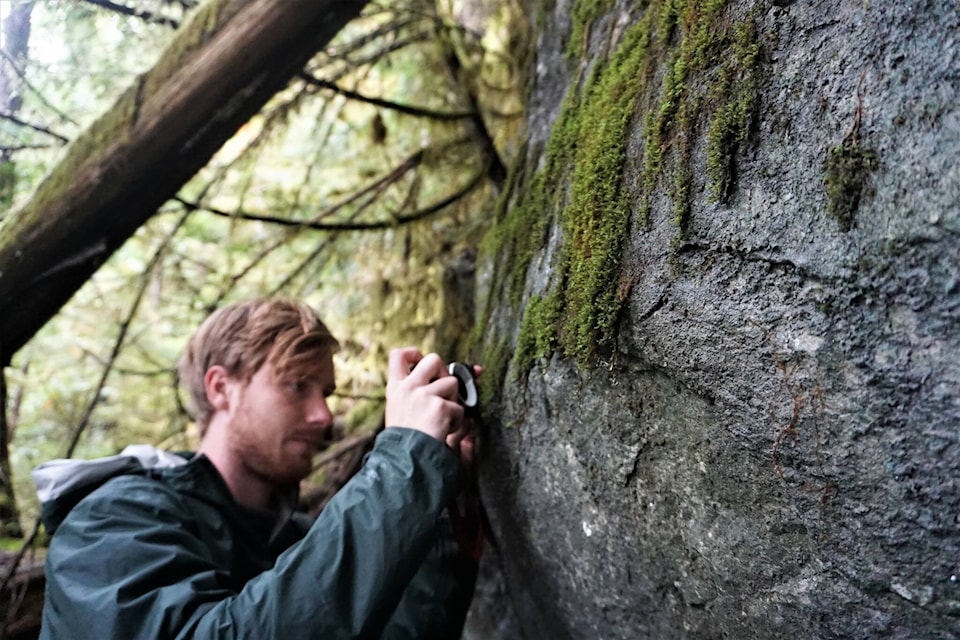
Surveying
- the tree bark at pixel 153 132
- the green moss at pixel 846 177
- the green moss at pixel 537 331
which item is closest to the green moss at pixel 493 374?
the green moss at pixel 537 331

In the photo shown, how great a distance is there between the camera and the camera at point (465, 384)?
8.25 feet

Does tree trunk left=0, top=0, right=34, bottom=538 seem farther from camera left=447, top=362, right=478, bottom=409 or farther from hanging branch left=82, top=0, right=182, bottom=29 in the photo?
camera left=447, top=362, right=478, bottom=409

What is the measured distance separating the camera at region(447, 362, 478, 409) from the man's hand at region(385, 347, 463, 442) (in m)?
0.07

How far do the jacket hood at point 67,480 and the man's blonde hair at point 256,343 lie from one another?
54cm

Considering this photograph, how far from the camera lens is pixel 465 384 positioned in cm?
257

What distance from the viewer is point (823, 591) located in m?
1.42

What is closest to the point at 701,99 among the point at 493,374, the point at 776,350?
the point at 776,350

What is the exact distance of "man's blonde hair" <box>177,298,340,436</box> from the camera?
2.93m

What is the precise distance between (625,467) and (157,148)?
109 inches

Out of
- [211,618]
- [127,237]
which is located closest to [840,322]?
[211,618]

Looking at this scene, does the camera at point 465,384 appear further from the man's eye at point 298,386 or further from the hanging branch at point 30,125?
the hanging branch at point 30,125

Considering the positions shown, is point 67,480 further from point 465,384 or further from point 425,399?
point 465,384

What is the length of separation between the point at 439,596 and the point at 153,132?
262 cm

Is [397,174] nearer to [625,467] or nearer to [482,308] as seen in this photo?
[482,308]
